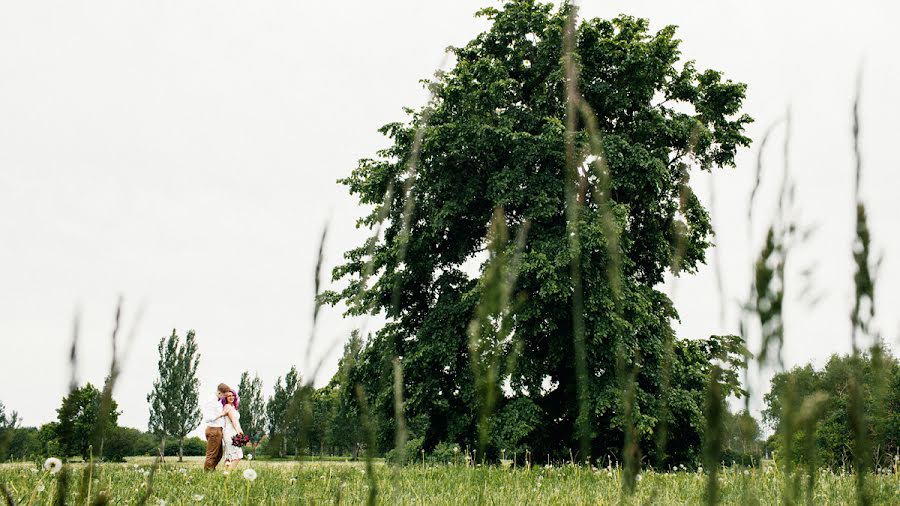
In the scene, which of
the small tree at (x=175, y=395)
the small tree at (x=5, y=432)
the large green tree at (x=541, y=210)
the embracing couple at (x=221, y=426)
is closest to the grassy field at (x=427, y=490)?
the small tree at (x=5, y=432)

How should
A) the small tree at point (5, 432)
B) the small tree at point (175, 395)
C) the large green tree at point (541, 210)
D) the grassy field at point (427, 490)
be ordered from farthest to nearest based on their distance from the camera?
the small tree at point (175, 395) < the large green tree at point (541, 210) < the grassy field at point (427, 490) < the small tree at point (5, 432)

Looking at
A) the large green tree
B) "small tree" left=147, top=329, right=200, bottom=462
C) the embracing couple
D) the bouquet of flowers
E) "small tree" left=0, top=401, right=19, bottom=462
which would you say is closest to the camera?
"small tree" left=0, top=401, right=19, bottom=462

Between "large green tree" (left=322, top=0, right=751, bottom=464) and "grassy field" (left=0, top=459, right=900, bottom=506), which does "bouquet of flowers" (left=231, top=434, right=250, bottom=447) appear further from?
"large green tree" (left=322, top=0, right=751, bottom=464)

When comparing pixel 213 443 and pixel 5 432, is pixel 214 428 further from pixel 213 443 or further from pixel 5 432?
pixel 5 432

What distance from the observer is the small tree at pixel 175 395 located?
152ft

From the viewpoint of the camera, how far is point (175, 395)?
4619 centimetres

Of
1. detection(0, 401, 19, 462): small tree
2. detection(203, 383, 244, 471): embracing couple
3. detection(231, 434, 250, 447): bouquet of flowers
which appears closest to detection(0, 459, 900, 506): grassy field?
detection(231, 434, 250, 447): bouquet of flowers

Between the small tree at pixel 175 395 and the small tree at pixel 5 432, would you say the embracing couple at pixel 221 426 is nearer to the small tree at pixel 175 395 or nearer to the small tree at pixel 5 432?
the small tree at pixel 5 432

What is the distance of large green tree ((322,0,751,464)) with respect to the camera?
15.3 metres

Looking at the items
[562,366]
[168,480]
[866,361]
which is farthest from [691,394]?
[866,361]

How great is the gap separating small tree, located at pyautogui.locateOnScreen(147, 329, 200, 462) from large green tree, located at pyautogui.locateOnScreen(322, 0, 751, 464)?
109 ft

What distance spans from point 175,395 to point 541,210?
38775 millimetres

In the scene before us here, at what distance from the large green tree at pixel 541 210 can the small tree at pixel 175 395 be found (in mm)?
33103

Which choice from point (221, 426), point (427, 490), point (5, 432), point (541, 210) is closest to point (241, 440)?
point (427, 490)
